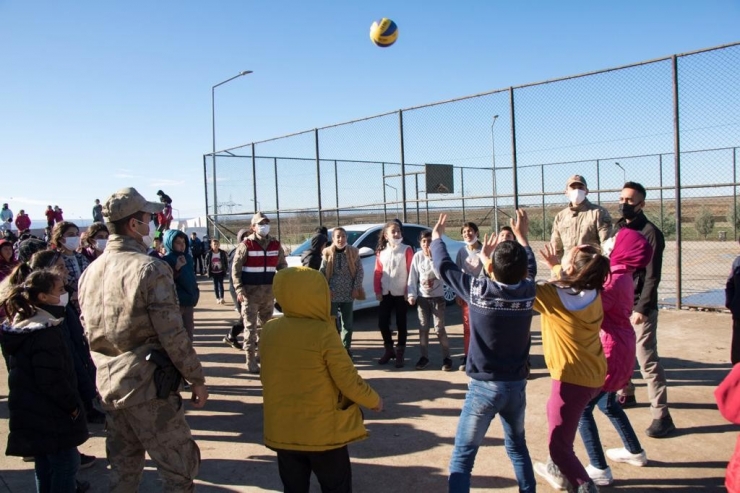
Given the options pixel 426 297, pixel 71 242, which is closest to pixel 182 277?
pixel 71 242

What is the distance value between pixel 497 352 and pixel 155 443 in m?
1.96

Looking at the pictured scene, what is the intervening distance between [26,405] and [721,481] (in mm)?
4721

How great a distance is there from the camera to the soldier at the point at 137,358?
3.02 metres

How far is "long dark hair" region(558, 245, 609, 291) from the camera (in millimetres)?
3475

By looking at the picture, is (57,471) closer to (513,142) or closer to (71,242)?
(71,242)

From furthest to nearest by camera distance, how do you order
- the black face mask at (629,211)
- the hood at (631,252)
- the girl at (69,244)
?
the girl at (69,244) < the black face mask at (629,211) < the hood at (631,252)

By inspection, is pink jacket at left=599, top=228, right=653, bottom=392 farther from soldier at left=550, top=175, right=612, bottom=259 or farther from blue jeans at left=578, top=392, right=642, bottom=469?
soldier at left=550, top=175, right=612, bottom=259

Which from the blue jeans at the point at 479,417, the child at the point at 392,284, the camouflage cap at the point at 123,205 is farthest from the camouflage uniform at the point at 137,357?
the child at the point at 392,284

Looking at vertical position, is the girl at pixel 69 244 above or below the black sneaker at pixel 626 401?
above

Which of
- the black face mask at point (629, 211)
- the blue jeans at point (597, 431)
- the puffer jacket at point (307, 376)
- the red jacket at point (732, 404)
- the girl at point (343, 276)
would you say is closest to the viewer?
the red jacket at point (732, 404)

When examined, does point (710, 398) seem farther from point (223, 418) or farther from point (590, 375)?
point (223, 418)

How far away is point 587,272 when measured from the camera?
3477 millimetres

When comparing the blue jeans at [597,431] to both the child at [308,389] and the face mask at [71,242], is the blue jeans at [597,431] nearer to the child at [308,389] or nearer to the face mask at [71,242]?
the child at [308,389]

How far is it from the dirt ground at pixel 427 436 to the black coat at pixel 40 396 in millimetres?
960
